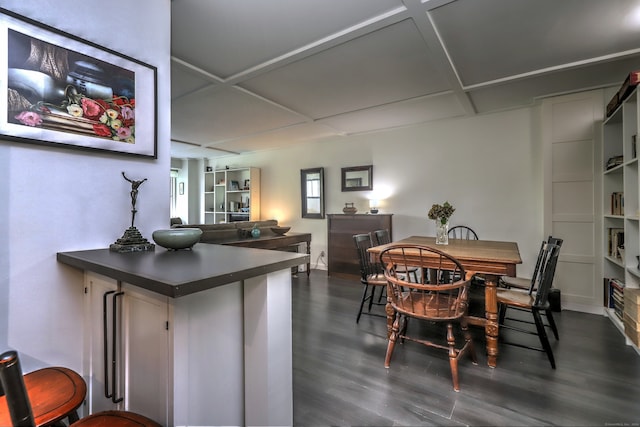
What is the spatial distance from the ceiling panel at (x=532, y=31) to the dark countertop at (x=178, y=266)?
1.99 metres

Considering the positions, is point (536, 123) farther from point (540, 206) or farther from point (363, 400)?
point (363, 400)

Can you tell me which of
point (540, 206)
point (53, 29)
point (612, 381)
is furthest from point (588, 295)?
point (53, 29)

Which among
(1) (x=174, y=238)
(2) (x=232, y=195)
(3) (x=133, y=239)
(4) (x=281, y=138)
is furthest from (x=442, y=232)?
(2) (x=232, y=195)

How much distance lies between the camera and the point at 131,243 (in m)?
1.53

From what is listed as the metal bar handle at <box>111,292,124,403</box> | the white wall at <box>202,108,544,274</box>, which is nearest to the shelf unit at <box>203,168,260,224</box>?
the white wall at <box>202,108,544,274</box>

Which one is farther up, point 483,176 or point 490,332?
point 483,176

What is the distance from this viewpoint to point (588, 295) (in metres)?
3.25

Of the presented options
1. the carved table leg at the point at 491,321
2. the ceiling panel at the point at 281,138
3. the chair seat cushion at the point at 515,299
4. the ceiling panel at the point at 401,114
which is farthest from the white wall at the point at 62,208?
the ceiling panel at the point at 281,138

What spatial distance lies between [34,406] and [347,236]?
4199 mm

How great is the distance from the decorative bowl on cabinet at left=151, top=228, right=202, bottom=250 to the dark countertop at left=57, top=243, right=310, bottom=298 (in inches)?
1.5

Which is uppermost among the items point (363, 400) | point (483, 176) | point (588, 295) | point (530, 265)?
point (483, 176)

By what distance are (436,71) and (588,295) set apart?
2975 mm

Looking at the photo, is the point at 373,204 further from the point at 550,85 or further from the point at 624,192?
the point at 624,192

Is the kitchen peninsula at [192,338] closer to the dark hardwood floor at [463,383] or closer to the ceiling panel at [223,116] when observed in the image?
the dark hardwood floor at [463,383]
